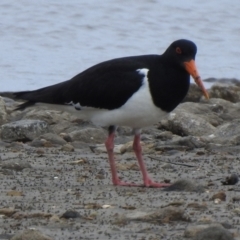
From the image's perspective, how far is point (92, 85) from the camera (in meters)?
8.02

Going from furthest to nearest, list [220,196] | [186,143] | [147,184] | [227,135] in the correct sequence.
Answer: [227,135]
[186,143]
[147,184]
[220,196]

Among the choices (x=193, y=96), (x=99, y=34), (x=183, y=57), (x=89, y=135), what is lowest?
(x=99, y=34)

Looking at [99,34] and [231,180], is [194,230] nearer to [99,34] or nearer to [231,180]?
[231,180]

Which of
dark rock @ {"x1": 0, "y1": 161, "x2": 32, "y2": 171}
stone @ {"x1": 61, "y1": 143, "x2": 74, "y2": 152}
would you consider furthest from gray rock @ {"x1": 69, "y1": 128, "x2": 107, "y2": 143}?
dark rock @ {"x1": 0, "y1": 161, "x2": 32, "y2": 171}

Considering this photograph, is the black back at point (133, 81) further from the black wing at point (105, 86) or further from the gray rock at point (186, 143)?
the gray rock at point (186, 143)

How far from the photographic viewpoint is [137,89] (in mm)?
7633

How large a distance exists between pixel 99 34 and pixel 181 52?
10862 mm

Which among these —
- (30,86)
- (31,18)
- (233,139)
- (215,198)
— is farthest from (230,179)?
(31,18)

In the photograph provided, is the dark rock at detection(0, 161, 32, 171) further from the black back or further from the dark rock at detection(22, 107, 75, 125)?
the dark rock at detection(22, 107, 75, 125)

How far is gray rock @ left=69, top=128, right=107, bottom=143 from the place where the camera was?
9602mm

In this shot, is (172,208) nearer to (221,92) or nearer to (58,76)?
(221,92)

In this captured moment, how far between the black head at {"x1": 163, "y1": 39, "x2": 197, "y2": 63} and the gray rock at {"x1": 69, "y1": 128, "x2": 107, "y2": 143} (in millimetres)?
2073

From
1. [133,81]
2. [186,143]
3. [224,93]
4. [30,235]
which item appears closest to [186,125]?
[186,143]

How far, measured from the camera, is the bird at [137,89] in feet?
24.9
